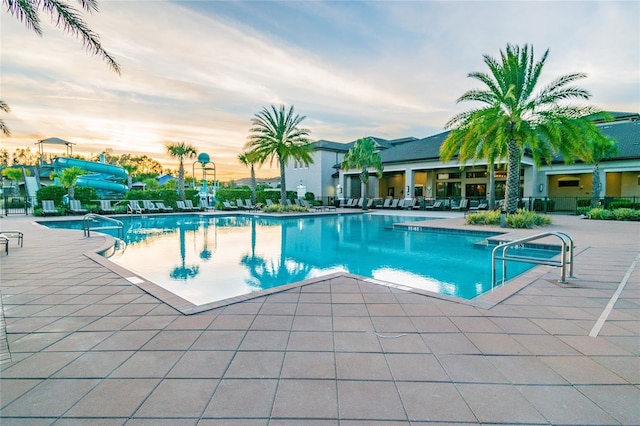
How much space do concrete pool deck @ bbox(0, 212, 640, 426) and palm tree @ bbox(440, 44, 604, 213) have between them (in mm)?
9195

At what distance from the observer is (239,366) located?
2596 millimetres

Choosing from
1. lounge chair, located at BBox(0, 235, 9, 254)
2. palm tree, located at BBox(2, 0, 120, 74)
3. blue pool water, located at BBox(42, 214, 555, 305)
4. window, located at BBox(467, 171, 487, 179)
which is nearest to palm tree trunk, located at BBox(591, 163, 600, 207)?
window, located at BBox(467, 171, 487, 179)

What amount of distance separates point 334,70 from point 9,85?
500 inches

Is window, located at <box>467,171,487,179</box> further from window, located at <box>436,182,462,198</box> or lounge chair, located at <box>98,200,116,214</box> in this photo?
lounge chair, located at <box>98,200,116,214</box>

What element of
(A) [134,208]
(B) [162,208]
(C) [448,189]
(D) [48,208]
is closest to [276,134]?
(B) [162,208]

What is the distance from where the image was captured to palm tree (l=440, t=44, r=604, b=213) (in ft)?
39.5

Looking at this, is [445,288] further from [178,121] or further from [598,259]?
[178,121]

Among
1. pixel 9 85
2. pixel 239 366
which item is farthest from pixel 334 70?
pixel 239 366

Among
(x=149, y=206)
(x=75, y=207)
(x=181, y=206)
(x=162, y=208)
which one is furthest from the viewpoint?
(x=181, y=206)

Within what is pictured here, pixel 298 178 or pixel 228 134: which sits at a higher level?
pixel 228 134

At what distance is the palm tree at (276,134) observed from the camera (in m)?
22.0

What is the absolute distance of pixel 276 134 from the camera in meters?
22.3

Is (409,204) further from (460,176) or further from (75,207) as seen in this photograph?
(75,207)

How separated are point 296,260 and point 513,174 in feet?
34.3
